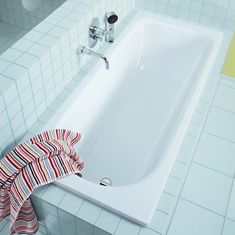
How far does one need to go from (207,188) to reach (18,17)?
4.67 feet

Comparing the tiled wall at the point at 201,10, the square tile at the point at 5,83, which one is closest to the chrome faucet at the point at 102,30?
the tiled wall at the point at 201,10

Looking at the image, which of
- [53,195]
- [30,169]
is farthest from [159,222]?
[30,169]

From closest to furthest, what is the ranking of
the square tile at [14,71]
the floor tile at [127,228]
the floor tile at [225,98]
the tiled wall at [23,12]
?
the floor tile at [127,228] < the square tile at [14,71] < the floor tile at [225,98] < the tiled wall at [23,12]

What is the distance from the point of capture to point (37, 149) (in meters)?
1.38

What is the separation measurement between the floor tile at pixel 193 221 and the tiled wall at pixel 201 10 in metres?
1.33

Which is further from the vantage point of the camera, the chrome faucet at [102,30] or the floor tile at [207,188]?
the chrome faucet at [102,30]

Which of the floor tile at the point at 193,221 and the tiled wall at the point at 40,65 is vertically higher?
the tiled wall at the point at 40,65

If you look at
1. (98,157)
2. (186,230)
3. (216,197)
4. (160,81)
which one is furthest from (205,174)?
(160,81)

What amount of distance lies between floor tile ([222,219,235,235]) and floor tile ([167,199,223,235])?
0.07 ft

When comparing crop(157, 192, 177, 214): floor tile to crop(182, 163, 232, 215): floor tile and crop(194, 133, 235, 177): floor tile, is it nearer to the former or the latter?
crop(182, 163, 232, 215): floor tile

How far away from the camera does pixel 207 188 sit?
151 cm

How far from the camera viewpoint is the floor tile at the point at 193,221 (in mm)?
1369

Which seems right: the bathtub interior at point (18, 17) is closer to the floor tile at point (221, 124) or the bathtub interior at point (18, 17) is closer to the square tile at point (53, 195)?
the square tile at point (53, 195)

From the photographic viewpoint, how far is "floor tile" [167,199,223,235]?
4.49 feet
